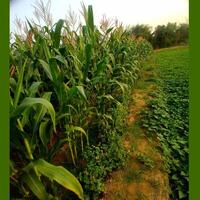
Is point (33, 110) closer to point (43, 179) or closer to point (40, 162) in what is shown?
point (40, 162)

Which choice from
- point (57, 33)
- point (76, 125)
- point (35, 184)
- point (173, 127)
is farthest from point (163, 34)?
point (35, 184)

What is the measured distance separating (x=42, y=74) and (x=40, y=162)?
1051 mm

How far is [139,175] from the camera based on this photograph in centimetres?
219

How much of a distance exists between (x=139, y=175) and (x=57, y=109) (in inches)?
28.0

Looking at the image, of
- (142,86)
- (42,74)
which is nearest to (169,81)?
(142,86)

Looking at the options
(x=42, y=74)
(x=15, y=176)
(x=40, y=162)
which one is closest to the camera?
(x=40, y=162)

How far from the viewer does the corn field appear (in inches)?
57.9

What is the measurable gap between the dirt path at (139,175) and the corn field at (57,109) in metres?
0.19

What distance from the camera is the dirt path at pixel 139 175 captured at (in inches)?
79.0

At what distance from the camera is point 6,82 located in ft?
3.01

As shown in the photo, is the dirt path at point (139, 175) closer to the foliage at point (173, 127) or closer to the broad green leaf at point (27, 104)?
the foliage at point (173, 127)

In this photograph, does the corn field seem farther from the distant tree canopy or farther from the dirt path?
the distant tree canopy

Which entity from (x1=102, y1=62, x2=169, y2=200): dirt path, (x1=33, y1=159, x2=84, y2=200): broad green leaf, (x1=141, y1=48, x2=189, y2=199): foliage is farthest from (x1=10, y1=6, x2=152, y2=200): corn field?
(x1=141, y1=48, x2=189, y2=199): foliage

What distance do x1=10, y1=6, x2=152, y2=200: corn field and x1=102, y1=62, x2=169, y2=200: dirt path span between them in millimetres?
189
